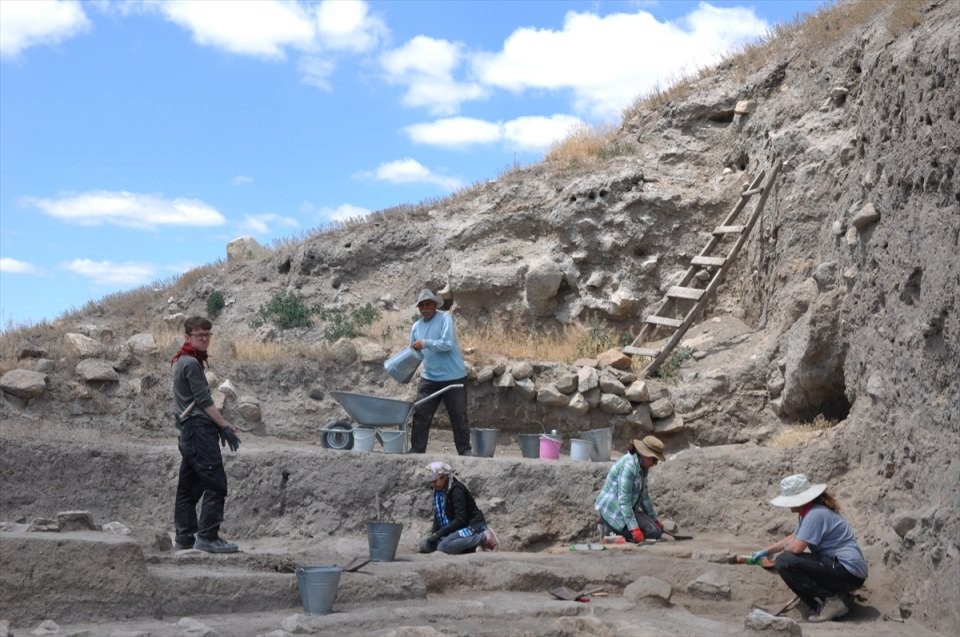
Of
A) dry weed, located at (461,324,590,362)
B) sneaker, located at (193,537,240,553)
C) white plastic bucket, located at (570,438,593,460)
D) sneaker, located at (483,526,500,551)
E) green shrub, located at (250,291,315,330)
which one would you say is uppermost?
green shrub, located at (250,291,315,330)

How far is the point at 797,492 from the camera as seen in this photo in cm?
774

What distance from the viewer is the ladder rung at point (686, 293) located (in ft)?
45.2

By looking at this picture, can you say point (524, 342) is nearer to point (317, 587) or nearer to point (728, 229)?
point (728, 229)

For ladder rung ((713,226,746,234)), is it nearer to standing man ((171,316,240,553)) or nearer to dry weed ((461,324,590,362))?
dry weed ((461,324,590,362))

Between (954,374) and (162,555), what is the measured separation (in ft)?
19.0

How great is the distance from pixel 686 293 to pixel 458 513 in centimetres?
626

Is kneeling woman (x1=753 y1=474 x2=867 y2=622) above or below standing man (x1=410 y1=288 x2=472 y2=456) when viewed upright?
below

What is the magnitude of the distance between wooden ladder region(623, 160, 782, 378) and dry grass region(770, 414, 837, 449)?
7.47ft

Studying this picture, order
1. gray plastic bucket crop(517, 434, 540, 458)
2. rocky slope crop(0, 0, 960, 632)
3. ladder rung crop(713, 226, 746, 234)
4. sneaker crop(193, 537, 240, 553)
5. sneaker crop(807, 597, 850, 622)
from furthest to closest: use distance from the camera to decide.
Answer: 1. ladder rung crop(713, 226, 746, 234)
2. gray plastic bucket crop(517, 434, 540, 458)
3. rocky slope crop(0, 0, 960, 632)
4. sneaker crop(807, 597, 850, 622)
5. sneaker crop(193, 537, 240, 553)

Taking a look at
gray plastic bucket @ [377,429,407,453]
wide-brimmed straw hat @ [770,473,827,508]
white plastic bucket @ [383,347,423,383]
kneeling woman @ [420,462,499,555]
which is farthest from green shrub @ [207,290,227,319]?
wide-brimmed straw hat @ [770,473,827,508]

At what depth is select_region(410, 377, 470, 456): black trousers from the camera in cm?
1052

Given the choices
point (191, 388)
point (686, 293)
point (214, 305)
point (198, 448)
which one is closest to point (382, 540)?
point (198, 448)

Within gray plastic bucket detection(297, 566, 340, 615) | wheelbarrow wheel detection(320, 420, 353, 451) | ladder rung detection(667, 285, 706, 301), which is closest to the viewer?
gray plastic bucket detection(297, 566, 340, 615)

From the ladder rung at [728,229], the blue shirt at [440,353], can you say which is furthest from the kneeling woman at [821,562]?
the ladder rung at [728,229]
